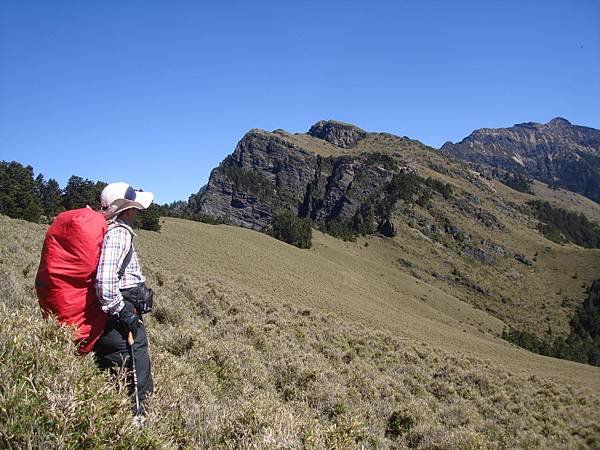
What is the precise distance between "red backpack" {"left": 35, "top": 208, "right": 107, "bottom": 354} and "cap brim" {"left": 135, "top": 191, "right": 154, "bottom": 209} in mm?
617

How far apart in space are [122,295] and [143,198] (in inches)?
44.0

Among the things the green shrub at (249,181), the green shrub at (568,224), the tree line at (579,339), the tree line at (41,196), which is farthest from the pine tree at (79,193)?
the green shrub at (568,224)

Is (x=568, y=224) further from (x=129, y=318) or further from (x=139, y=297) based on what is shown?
(x=129, y=318)

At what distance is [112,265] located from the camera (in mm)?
3783

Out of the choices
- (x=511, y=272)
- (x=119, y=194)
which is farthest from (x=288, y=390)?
(x=511, y=272)

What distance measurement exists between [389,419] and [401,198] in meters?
130

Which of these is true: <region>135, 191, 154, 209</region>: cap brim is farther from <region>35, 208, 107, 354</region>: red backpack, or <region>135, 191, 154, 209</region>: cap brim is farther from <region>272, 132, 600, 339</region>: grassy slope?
<region>272, 132, 600, 339</region>: grassy slope

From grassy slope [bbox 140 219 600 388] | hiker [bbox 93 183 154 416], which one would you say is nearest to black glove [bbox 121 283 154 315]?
hiker [bbox 93 183 154 416]

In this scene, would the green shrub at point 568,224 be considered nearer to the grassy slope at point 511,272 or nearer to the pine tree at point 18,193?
the grassy slope at point 511,272

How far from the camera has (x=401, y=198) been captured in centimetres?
13462

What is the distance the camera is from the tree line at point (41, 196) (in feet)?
163

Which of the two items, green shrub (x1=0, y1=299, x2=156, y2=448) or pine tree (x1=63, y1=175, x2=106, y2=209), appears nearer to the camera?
green shrub (x1=0, y1=299, x2=156, y2=448)

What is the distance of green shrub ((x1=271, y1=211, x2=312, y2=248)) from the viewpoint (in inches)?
3499

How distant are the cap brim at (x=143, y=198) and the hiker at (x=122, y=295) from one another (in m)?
0.02
